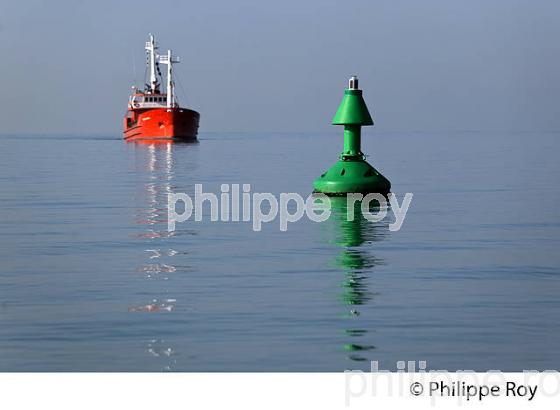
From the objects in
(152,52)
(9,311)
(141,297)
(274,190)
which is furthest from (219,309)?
(152,52)

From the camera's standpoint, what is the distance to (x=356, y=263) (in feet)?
67.1

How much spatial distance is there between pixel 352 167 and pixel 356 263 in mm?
14472

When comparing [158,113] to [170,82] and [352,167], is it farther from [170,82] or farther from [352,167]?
[352,167]

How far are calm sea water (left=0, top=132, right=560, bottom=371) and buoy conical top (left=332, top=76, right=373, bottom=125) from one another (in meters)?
3.48

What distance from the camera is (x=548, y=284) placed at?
18.1m

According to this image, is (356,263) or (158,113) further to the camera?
(158,113)

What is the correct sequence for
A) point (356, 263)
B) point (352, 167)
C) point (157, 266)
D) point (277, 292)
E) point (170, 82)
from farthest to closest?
1. point (170, 82)
2. point (352, 167)
3. point (356, 263)
4. point (157, 266)
5. point (277, 292)

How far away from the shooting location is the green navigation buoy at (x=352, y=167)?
3466cm
